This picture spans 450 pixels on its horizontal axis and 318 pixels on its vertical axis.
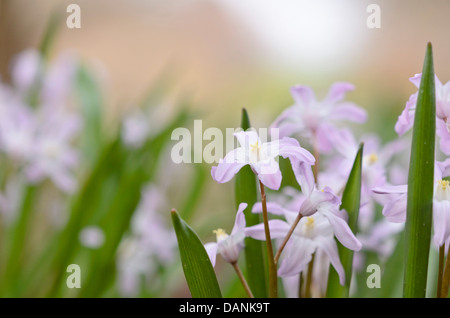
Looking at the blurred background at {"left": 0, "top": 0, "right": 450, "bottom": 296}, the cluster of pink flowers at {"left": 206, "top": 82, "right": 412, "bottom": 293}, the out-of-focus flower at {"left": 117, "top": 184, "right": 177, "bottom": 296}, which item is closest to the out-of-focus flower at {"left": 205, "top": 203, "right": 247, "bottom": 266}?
the cluster of pink flowers at {"left": 206, "top": 82, "right": 412, "bottom": 293}

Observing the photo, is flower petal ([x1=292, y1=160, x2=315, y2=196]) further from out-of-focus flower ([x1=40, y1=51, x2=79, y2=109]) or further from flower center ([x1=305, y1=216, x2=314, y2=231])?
out-of-focus flower ([x1=40, y1=51, x2=79, y2=109])

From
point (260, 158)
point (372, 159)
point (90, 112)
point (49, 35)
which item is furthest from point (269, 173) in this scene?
point (90, 112)

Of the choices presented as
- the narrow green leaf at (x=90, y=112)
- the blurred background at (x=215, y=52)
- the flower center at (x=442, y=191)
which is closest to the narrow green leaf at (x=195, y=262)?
the flower center at (x=442, y=191)

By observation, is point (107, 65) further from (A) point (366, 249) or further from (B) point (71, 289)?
(A) point (366, 249)

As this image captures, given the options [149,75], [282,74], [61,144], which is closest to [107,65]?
[149,75]

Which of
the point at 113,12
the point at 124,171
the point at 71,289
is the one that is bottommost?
the point at 71,289

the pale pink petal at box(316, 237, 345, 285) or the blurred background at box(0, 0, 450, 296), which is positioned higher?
the blurred background at box(0, 0, 450, 296)

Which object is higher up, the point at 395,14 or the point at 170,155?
the point at 395,14
